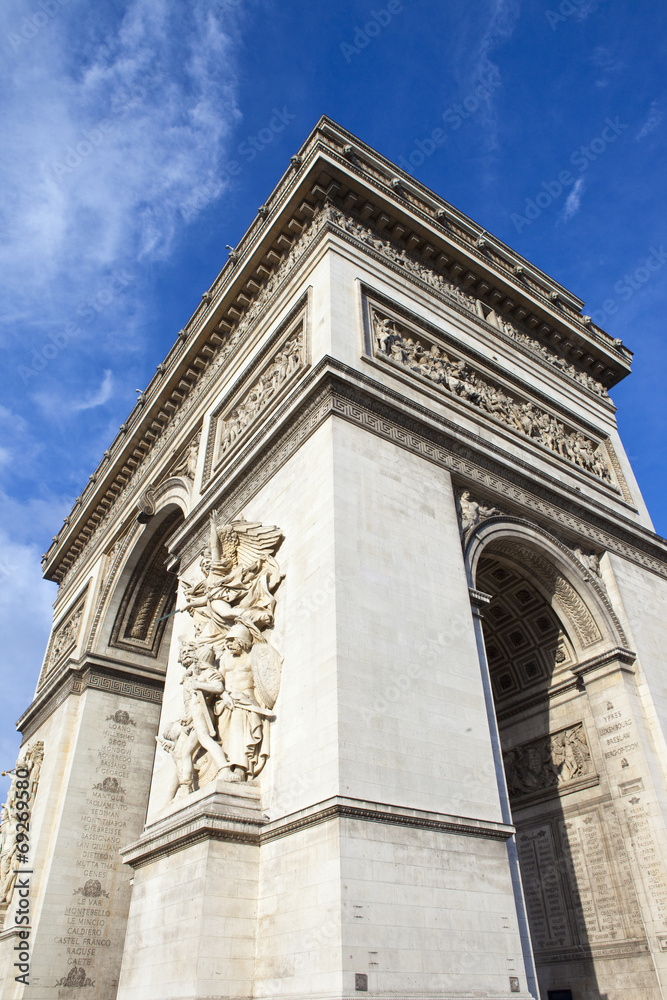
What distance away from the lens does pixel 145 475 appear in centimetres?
1809

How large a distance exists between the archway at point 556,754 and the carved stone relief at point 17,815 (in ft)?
31.8

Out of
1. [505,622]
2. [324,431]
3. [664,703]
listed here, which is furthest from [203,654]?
[664,703]

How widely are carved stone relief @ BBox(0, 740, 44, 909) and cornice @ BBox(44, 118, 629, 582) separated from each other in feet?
25.2

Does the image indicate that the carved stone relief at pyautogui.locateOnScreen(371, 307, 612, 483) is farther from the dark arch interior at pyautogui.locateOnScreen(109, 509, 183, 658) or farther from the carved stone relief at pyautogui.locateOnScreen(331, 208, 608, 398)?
the dark arch interior at pyautogui.locateOnScreen(109, 509, 183, 658)

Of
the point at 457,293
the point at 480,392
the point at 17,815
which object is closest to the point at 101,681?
the point at 17,815

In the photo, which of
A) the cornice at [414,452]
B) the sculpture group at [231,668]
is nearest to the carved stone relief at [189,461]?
the cornice at [414,452]

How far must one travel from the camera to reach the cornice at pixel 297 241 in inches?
522

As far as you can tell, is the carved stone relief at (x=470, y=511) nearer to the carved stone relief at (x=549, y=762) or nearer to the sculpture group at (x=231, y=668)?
the sculpture group at (x=231, y=668)

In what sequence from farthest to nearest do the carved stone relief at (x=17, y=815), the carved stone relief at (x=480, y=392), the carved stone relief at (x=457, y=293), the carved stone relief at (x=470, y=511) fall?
the carved stone relief at (x=17, y=815) → the carved stone relief at (x=457, y=293) → the carved stone relief at (x=480, y=392) → the carved stone relief at (x=470, y=511)

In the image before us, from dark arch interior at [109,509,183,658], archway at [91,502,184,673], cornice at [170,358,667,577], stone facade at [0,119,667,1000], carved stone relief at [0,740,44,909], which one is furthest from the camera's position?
dark arch interior at [109,509,183,658]

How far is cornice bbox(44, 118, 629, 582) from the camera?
43.5 feet

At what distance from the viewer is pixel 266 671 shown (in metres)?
8.84

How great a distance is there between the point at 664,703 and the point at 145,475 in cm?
1264

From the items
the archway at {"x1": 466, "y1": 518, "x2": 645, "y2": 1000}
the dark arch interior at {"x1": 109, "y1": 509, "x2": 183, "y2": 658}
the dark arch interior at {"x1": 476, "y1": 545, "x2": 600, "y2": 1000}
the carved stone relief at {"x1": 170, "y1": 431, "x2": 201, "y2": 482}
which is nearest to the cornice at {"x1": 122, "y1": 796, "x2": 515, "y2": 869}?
the archway at {"x1": 466, "y1": 518, "x2": 645, "y2": 1000}
